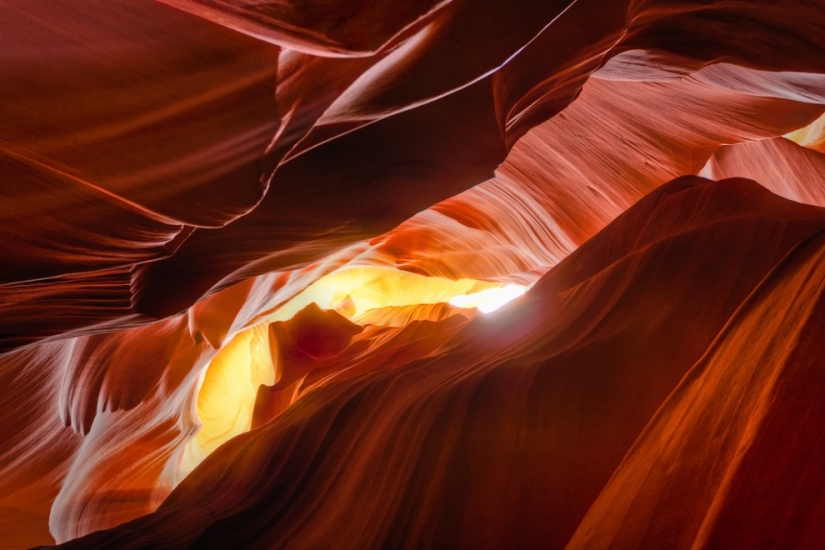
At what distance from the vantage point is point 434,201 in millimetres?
2506

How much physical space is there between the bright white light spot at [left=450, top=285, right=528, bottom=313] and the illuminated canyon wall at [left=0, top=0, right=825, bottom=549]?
391 centimetres

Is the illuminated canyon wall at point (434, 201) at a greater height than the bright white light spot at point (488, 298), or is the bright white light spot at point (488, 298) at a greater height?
the bright white light spot at point (488, 298)

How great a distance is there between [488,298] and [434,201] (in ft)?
17.8

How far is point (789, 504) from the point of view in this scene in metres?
0.93

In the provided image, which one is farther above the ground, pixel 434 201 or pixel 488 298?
pixel 488 298

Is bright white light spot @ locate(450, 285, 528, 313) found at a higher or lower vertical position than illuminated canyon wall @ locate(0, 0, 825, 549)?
higher

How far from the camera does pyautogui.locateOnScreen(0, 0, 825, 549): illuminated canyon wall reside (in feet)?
3.95

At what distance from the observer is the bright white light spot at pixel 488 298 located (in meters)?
7.49

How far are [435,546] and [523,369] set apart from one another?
0.61 meters

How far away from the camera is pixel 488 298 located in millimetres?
7840

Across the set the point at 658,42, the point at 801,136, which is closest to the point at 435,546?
the point at 658,42

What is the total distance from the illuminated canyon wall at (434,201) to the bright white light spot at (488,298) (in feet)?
12.8

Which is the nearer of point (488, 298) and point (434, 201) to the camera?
point (434, 201)

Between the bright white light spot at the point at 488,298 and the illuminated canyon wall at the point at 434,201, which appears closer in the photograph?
the illuminated canyon wall at the point at 434,201
